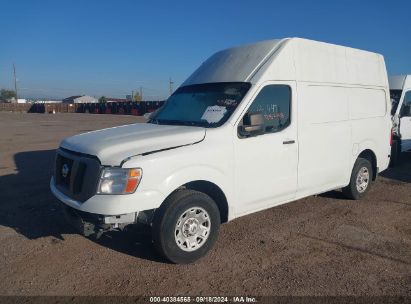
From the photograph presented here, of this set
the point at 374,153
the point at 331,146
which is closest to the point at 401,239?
the point at 331,146

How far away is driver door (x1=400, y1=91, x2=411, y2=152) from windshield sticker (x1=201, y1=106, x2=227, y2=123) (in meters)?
7.24

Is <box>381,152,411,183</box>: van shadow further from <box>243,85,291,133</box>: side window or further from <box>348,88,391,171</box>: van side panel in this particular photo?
<box>243,85,291,133</box>: side window

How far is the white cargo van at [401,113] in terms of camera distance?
32.6 feet

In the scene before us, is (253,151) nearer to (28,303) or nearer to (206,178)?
(206,178)

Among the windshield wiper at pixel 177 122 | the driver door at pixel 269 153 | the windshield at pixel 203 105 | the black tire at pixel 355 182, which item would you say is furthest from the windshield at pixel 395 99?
the windshield wiper at pixel 177 122

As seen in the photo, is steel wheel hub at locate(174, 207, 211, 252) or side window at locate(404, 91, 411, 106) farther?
side window at locate(404, 91, 411, 106)

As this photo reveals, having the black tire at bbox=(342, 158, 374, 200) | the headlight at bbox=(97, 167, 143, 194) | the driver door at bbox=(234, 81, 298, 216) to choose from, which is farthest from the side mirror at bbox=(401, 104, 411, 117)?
the headlight at bbox=(97, 167, 143, 194)

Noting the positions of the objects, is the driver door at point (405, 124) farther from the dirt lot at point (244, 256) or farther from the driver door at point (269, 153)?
the driver door at point (269, 153)

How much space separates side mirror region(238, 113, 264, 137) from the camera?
4.59 m

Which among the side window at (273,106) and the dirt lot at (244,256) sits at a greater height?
the side window at (273,106)

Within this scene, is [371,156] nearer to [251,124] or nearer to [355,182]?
[355,182]

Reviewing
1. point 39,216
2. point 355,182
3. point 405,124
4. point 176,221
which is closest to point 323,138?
point 355,182

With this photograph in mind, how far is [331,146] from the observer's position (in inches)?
230

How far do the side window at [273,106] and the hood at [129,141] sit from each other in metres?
0.90
